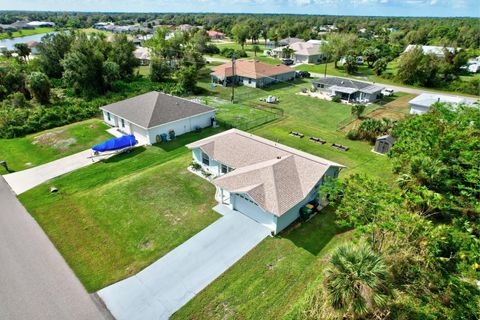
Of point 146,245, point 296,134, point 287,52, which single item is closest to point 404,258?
point 146,245

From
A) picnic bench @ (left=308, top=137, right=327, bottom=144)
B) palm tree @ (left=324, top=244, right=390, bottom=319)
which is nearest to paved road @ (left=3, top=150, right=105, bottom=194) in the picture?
picnic bench @ (left=308, top=137, right=327, bottom=144)

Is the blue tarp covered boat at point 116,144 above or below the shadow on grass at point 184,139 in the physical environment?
above

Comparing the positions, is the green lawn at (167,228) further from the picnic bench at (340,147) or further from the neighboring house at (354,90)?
the neighboring house at (354,90)

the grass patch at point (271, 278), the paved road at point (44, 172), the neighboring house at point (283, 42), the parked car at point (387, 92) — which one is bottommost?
the grass patch at point (271, 278)

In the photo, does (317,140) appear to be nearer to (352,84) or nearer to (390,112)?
(390,112)

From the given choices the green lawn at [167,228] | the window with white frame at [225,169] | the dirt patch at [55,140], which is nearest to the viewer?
the green lawn at [167,228]

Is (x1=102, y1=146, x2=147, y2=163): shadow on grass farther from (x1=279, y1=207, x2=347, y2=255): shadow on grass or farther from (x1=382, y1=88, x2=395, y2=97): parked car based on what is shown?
(x1=382, y1=88, x2=395, y2=97): parked car

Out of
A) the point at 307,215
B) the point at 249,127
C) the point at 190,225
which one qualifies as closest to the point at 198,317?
the point at 190,225

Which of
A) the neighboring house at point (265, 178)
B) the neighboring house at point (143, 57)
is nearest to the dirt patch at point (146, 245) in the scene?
the neighboring house at point (265, 178)
